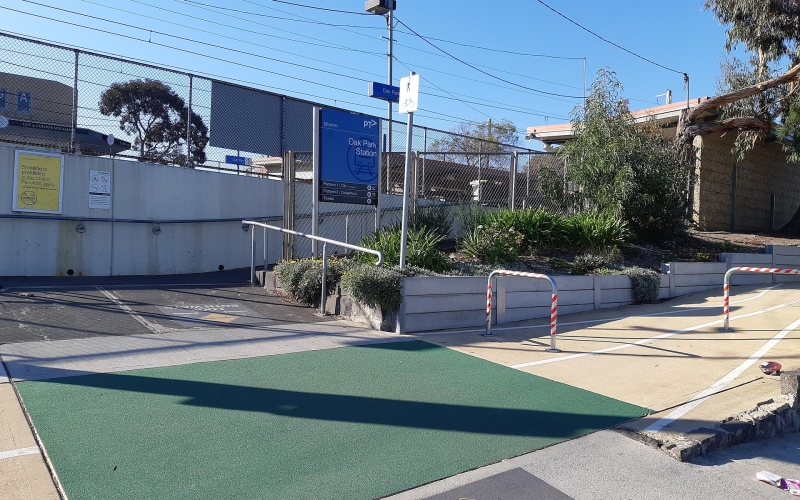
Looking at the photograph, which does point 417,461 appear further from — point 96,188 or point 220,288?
point 96,188

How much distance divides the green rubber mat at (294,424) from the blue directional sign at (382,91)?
5099 mm

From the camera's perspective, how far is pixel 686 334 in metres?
9.83

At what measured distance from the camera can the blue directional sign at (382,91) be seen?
10547 mm

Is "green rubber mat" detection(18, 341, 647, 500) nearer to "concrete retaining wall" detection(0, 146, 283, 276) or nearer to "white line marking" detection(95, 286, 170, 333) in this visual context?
"white line marking" detection(95, 286, 170, 333)

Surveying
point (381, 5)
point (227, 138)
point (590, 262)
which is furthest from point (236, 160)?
point (590, 262)

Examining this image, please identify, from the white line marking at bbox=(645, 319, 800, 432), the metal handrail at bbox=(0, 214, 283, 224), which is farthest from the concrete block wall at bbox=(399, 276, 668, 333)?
the metal handrail at bbox=(0, 214, 283, 224)

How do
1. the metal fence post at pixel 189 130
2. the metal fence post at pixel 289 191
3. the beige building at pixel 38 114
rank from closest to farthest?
the beige building at pixel 38 114 → the metal fence post at pixel 289 191 → the metal fence post at pixel 189 130

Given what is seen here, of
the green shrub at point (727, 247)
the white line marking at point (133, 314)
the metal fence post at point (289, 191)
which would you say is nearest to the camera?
the white line marking at point (133, 314)

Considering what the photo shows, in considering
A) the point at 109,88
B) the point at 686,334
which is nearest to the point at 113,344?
the point at 109,88

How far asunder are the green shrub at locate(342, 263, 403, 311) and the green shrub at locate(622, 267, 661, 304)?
619 cm

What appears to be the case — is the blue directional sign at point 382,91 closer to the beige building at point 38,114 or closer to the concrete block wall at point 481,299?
the concrete block wall at point 481,299

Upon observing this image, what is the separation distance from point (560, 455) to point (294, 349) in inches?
153

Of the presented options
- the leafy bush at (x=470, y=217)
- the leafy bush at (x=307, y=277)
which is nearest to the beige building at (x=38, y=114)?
the leafy bush at (x=307, y=277)

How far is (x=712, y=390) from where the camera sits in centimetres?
676
